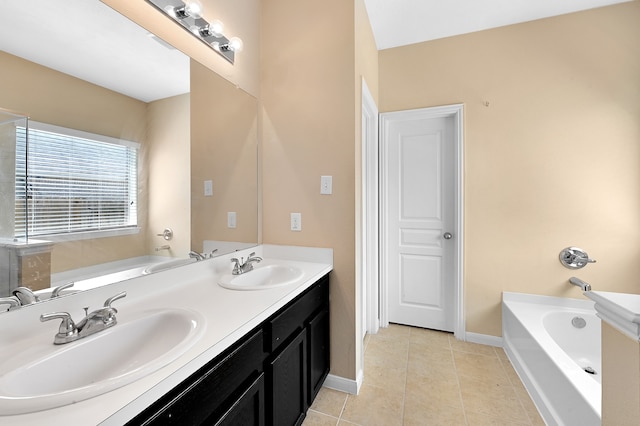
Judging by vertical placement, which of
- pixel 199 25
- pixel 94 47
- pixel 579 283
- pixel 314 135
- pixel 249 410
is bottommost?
pixel 249 410

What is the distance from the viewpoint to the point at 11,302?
78 centimetres

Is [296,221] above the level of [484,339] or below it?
above

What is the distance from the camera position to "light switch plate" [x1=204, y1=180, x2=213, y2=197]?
4.94ft

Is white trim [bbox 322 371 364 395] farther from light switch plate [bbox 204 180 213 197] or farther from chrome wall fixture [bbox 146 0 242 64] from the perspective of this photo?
chrome wall fixture [bbox 146 0 242 64]

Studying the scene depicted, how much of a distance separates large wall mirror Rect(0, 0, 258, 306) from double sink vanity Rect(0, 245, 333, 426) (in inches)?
4.2

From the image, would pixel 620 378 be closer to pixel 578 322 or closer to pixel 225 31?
pixel 578 322

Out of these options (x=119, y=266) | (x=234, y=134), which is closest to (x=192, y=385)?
(x=119, y=266)

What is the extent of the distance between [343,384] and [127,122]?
187 cm

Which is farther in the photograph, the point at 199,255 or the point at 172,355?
the point at 199,255

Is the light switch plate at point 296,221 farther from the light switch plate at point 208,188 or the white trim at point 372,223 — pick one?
the white trim at point 372,223

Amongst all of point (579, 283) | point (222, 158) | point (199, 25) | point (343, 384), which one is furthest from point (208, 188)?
point (579, 283)

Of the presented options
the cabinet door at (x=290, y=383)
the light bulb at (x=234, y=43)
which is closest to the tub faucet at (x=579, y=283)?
the cabinet door at (x=290, y=383)

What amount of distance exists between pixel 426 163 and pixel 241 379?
90.8 inches

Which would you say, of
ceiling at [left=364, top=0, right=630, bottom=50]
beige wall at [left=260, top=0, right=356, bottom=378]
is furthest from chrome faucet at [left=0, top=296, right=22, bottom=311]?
ceiling at [left=364, top=0, right=630, bottom=50]
